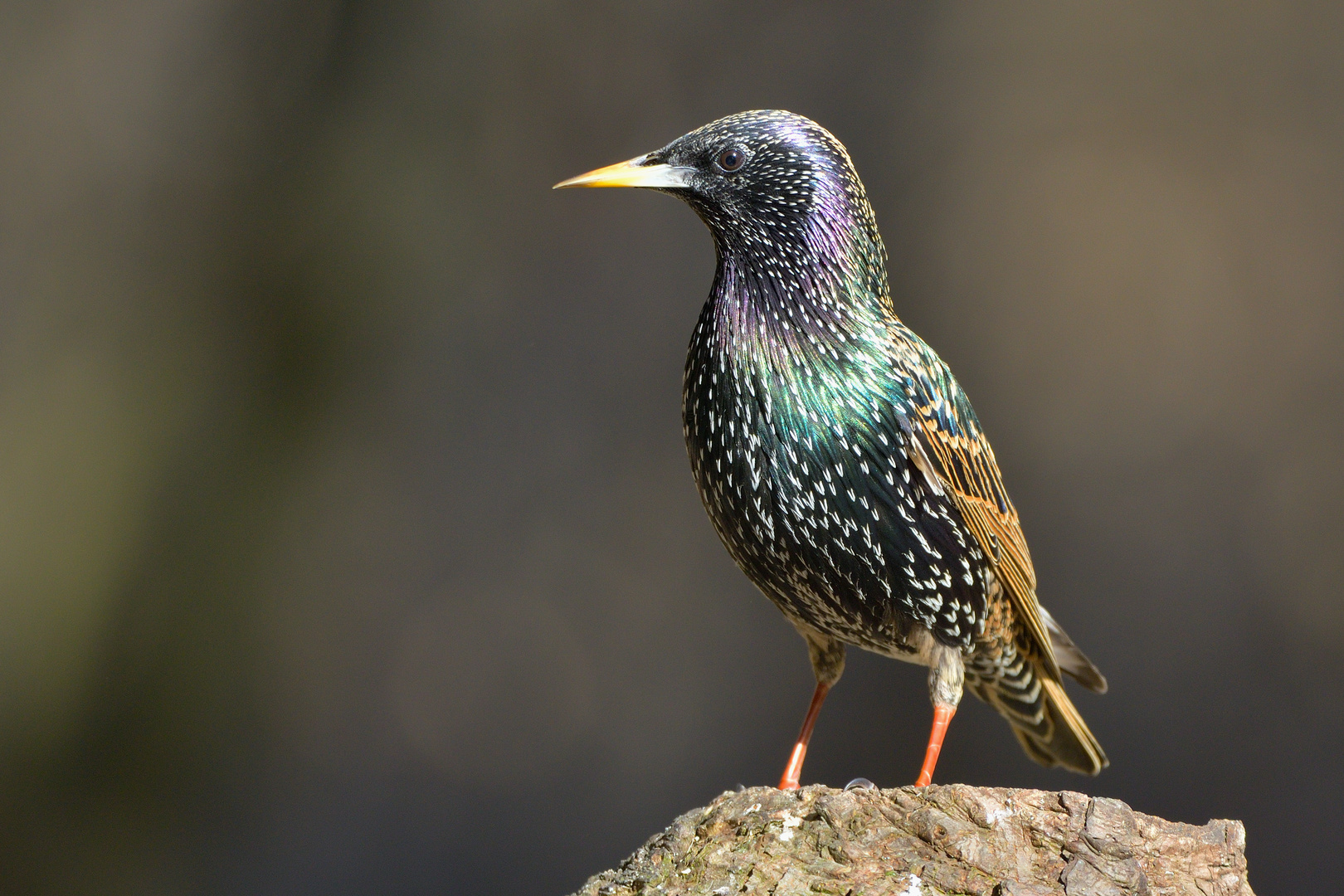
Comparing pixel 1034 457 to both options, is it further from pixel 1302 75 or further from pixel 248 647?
pixel 248 647

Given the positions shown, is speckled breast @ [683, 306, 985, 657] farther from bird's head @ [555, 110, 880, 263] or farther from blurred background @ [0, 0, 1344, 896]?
blurred background @ [0, 0, 1344, 896]

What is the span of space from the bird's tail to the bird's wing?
0.16 meters

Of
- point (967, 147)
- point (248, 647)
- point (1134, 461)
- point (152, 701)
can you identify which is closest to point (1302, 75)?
point (967, 147)

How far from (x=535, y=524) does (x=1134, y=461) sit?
2.05m

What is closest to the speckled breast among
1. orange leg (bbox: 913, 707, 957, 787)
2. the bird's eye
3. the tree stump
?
orange leg (bbox: 913, 707, 957, 787)

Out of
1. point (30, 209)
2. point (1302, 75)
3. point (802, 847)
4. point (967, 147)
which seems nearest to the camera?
point (802, 847)

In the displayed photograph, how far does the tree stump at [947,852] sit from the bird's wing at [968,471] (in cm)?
60

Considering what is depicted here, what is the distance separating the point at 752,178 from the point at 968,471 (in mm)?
737

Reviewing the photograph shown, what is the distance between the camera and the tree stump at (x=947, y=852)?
1.70m

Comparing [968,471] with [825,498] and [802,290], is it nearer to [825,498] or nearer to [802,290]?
[825,498]

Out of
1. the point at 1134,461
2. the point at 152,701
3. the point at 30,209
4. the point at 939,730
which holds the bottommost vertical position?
the point at 152,701

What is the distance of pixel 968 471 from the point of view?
225 cm

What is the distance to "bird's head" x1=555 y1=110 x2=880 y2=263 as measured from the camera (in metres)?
2.17

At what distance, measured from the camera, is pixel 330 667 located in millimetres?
4086
